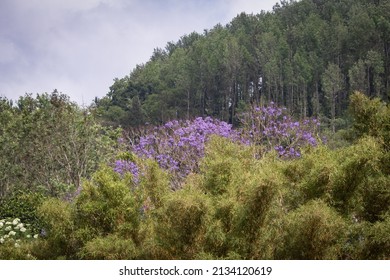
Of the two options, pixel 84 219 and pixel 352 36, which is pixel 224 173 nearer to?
pixel 84 219

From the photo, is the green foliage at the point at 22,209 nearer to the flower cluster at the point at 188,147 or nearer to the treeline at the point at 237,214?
the flower cluster at the point at 188,147

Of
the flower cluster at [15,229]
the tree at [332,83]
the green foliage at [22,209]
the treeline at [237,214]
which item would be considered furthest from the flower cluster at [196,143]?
the tree at [332,83]

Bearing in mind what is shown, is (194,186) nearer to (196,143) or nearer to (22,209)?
(196,143)

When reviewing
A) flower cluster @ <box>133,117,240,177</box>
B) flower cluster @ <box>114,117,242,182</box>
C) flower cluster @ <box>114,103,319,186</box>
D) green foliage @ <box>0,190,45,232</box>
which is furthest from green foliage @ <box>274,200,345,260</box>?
green foliage @ <box>0,190,45,232</box>

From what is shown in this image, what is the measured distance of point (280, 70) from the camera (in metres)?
37.8

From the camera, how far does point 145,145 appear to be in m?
11.7

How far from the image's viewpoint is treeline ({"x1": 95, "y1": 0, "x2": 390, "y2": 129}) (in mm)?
34669

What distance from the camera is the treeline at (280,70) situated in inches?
1365

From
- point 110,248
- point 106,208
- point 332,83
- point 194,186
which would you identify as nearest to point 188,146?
point 194,186

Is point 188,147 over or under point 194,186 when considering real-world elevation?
under

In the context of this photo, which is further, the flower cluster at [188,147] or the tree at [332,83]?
the tree at [332,83]

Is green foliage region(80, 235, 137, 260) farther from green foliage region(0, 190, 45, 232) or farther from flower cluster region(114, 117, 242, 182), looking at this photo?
green foliage region(0, 190, 45, 232)

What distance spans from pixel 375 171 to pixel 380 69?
103ft

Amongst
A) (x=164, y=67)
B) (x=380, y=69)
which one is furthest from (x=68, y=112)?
(x=164, y=67)
